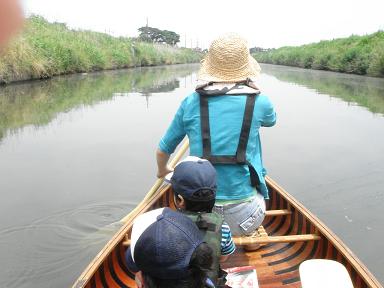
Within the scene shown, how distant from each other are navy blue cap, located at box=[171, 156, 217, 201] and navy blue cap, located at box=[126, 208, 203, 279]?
50cm

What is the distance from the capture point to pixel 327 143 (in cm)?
965

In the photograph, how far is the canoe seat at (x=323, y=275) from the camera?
7.76 ft

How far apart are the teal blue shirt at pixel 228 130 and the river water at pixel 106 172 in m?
2.31

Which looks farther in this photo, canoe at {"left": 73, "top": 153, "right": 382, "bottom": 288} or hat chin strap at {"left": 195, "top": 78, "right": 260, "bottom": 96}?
canoe at {"left": 73, "top": 153, "right": 382, "bottom": 288}

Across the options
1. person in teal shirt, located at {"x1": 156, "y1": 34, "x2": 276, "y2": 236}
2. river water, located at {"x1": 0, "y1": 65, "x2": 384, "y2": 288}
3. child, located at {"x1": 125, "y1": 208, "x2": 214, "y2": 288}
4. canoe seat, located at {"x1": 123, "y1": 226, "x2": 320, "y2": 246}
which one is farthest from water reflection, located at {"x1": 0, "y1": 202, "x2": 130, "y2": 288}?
child, located at {"x1": 125, "y1": 208, "x2": 214, "y2": 288}

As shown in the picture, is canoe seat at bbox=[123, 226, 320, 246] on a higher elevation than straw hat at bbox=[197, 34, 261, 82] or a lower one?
lower

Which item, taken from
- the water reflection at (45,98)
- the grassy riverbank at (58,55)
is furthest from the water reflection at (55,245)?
the grassy riverbank at (58,55)

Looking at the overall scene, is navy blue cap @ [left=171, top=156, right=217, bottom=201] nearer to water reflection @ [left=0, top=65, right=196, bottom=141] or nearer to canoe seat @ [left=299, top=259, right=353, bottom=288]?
canoe seat @ [left=299, top=259, right=353, bottom=288]

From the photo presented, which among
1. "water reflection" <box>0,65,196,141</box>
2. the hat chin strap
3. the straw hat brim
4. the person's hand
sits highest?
the straw hat brim

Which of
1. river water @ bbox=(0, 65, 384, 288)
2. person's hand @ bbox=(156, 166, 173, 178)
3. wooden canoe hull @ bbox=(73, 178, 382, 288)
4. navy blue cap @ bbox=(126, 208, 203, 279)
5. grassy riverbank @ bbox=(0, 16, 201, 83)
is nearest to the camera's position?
navy blue cap @ bbox=(126, 208, 203, 279)

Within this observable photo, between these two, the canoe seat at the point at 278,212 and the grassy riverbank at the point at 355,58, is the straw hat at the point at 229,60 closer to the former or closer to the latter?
the canoe seat at the point at 278,212

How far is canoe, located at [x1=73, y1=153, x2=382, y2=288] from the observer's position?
308 cm

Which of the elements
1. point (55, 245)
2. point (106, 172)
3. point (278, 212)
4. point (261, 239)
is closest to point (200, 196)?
point (261, 239)

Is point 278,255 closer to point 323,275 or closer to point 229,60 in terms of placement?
point 323,275
